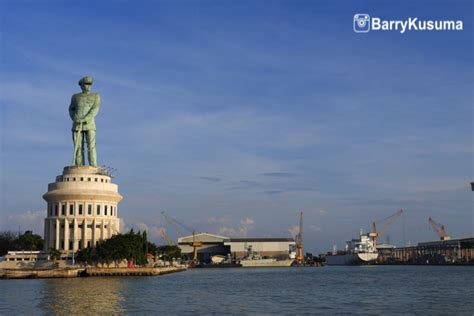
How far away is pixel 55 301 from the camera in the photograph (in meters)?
52.9

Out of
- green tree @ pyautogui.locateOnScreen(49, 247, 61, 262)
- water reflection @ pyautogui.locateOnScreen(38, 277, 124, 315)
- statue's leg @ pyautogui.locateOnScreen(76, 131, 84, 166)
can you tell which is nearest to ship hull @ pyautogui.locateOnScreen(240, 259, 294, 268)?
statue's leg @ pyautogui.locateOnScreen(76, 131, 84, 166)

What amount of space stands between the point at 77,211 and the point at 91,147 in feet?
44.0

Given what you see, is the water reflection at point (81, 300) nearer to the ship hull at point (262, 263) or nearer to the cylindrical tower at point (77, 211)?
the cylindrical tower at point (77, 211)

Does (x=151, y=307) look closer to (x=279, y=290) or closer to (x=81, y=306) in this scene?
(x=81, y=306)

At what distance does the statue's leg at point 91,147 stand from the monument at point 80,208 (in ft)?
1.26

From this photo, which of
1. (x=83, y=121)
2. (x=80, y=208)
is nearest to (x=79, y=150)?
(x=83, y=121)

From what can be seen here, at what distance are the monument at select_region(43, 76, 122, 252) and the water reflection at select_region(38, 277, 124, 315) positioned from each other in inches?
1544

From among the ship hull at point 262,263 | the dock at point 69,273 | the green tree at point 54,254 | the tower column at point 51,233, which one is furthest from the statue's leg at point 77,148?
the ship hull at point 262,263

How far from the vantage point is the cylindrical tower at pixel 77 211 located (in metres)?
109

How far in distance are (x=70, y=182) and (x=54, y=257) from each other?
13157 millimetres

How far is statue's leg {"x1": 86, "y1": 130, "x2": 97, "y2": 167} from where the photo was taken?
380 feet

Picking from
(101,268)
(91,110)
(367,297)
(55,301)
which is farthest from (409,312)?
(91,110)

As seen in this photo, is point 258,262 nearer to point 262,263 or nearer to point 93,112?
point 262,263

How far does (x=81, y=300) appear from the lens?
5306 cm
